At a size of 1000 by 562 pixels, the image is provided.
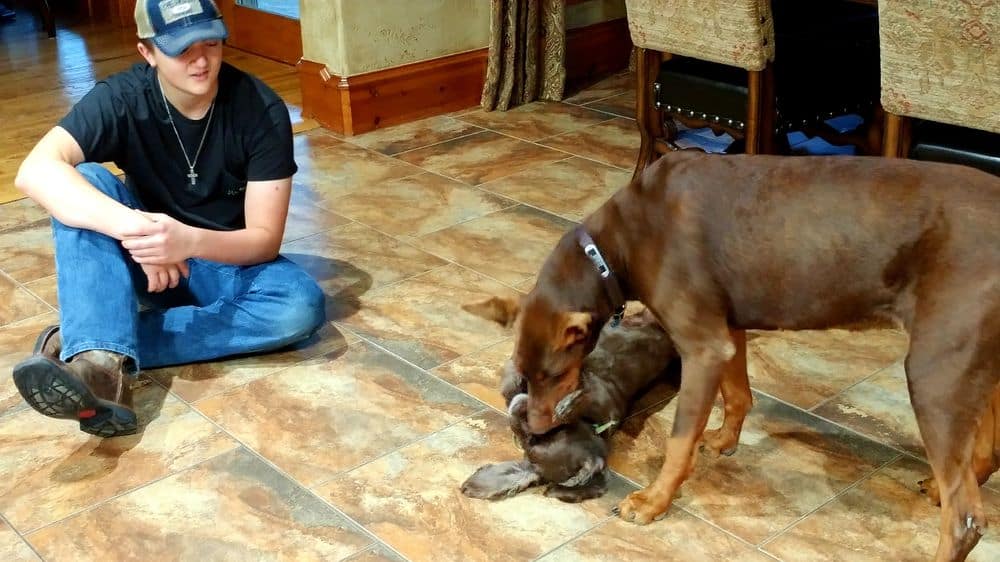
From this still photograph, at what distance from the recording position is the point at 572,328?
206 cm

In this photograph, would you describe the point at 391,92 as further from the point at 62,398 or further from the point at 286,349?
the point at 62,398

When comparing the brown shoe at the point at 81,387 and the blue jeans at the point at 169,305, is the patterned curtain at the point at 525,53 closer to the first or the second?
the blue jeans at the point at 169,305

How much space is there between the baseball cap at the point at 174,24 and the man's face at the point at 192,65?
0.02m

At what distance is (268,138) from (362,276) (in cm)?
64

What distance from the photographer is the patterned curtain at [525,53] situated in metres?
4.67

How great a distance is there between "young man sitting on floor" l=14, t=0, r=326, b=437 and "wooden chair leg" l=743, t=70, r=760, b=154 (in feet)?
4.55

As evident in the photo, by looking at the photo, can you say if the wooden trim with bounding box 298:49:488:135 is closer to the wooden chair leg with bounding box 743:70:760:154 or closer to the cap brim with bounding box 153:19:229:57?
Answer: the wooden chair leg with bounding box 743:70:760:154

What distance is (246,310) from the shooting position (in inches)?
107

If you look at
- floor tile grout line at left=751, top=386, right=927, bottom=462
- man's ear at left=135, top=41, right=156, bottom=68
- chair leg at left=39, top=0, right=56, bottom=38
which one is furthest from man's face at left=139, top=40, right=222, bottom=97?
chair leg at left=39, top=0, right=56, bottom=38

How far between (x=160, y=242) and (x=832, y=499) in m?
1.48

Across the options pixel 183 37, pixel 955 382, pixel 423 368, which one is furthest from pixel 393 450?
pixel 955 382

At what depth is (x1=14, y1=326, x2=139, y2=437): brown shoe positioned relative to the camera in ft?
7.43

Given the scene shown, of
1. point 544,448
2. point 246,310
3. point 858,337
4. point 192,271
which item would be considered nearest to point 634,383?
point 544,448

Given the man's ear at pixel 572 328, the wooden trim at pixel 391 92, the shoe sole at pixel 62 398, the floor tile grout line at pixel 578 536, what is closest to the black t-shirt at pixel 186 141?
the shoe sole at pixel 62 398
